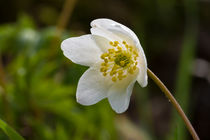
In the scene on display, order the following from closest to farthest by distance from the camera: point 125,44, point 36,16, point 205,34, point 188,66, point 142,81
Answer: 1. point 142,81
2. point 125,44
3. point 188,66
4. point 205,34
5. point 36,16

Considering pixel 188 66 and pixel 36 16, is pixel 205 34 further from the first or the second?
pixel 36 16

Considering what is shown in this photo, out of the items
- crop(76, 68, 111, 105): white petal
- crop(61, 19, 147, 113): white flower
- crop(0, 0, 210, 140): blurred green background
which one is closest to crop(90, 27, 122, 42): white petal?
crop(61, 19, 147, 113): white flower

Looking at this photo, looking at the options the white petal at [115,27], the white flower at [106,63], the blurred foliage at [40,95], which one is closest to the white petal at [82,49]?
the white flower at [106,63]

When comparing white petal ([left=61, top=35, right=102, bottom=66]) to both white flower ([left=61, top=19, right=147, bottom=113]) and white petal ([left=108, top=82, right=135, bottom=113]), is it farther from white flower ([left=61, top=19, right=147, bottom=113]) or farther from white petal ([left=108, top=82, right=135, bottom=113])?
white petal ([left=108, top=82, right=135, bottom=113])

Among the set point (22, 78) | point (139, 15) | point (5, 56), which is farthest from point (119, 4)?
point (22, 78)

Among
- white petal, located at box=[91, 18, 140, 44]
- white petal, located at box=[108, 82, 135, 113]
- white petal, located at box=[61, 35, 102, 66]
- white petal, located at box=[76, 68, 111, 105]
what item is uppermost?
white petal, located at box=[91, 18, 140, 44]

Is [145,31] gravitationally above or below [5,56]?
above
